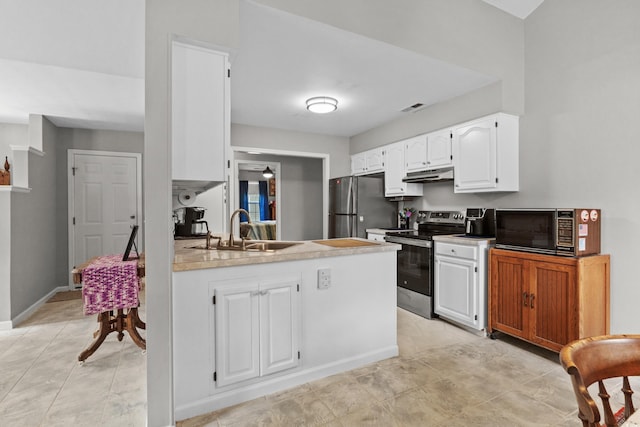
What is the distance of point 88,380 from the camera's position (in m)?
2.24

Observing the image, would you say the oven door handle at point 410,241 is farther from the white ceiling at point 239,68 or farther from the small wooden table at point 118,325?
the small wooden table at point 118,325

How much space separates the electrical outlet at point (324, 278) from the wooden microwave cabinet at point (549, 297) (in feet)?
5.57

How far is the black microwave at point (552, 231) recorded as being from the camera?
2442 millimetres

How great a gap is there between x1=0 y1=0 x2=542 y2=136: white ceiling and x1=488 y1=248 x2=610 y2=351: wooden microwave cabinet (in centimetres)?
178

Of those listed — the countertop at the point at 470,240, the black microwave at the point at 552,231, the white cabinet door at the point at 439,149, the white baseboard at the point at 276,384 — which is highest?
the white cabinet door at the point at 439,149

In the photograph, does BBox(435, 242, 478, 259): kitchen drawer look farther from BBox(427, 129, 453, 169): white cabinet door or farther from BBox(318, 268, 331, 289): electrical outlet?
BBox(318, 268, 331, 289): electrical outlet

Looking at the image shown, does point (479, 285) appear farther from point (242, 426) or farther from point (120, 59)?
point (120, 59)

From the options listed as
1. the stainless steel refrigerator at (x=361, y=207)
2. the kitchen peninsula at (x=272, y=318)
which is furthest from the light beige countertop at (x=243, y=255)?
the stainless steel refrigerator at (x=361, y=207)

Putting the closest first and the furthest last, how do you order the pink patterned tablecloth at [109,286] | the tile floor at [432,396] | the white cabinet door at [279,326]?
the tile floor at [432,396] < the white cabinet door at [279,326] < the pink patterned tablecloth at [109,286]

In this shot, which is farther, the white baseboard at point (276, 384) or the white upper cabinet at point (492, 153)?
the white upper cabinet at point (492, 153)

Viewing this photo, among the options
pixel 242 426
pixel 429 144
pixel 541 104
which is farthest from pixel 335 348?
pixel 541 104

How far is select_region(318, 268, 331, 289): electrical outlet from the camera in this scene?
2.22m

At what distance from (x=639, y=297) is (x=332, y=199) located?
3.57 meters

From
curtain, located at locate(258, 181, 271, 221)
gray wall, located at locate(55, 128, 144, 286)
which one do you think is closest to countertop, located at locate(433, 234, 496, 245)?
gray wall, located at locate(55, 128, 144, 286)
